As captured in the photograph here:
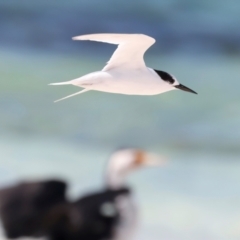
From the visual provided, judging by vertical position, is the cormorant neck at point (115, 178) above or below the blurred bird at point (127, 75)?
below

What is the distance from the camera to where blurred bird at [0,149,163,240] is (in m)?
0.93

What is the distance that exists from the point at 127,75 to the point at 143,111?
11 centimetres

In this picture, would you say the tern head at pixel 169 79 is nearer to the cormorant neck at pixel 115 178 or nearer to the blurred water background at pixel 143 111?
the blurred water background at pixel 143 111

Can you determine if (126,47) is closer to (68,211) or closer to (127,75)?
(127,75)

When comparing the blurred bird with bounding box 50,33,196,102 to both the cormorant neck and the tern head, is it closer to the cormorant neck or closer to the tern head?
the tern head

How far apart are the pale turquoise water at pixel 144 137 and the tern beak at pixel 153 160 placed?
2cm

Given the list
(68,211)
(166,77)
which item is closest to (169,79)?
(166,77)

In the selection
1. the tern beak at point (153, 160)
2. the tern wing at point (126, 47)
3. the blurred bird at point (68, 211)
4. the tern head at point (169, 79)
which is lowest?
the blurred bird at point (68, 211)

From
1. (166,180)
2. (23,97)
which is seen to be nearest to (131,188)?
(166,180)

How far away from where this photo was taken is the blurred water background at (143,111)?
3.11 feet

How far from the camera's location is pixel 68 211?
94 cm

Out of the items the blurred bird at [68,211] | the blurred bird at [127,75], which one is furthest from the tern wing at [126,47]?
the blurred bird at [68,211]

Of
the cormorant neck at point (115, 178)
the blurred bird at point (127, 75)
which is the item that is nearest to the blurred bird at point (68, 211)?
the cormorant neck at point (115, 178)

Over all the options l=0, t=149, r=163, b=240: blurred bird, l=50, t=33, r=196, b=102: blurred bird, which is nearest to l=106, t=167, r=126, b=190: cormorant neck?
l=0, t=149, r=163, b=240: blurred bird
